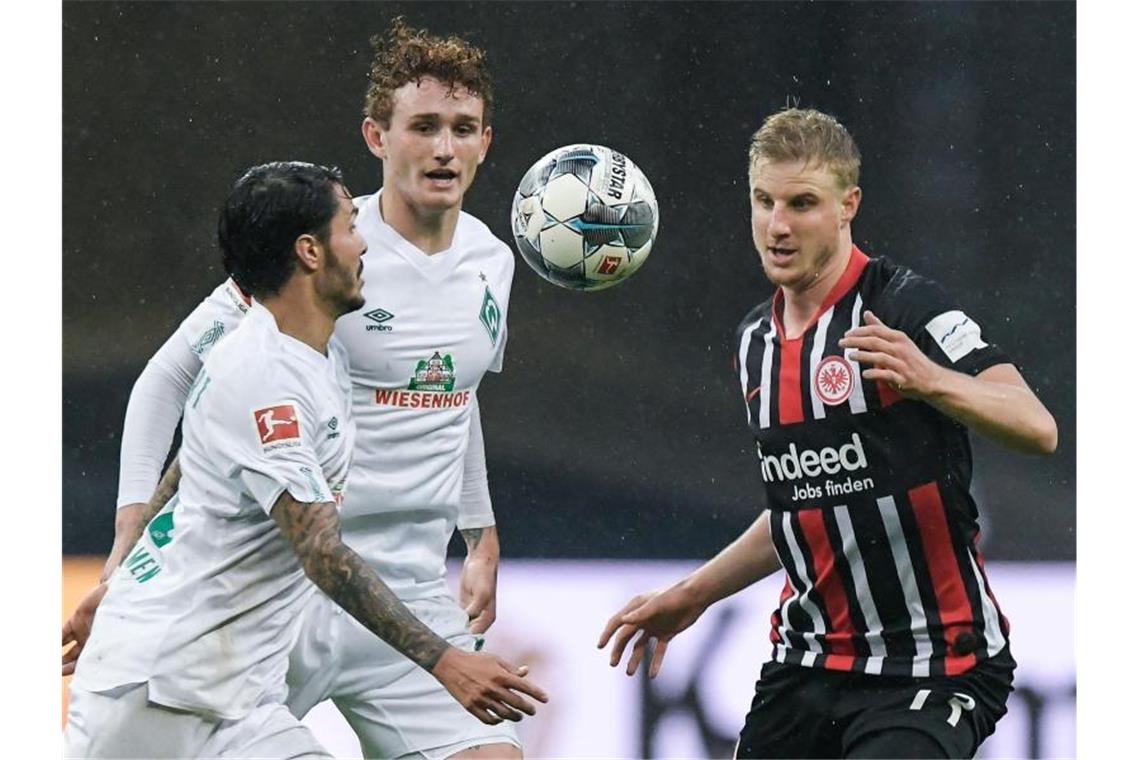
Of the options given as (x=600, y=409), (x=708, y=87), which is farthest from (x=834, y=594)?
(x=708, y=87)

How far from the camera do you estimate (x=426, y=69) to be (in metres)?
4.20

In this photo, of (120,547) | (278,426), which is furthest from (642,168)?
(278,426)

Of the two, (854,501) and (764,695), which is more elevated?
(854,501)

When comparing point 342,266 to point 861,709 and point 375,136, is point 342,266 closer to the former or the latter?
point 375,136

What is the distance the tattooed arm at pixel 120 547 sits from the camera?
3682mm

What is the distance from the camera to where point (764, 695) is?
384 cm

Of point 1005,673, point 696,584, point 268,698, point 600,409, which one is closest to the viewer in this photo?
point 268,698

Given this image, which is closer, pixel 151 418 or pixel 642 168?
pixel 151 418

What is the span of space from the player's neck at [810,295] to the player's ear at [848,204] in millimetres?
46

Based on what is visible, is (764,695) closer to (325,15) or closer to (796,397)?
(796,397)

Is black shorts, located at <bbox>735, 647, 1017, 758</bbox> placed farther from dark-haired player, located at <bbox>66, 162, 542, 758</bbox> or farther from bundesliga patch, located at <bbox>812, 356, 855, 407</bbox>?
dark-haired player, located at <bbox>66, 162, 542, 758</bbox>

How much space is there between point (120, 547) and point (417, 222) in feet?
3.62

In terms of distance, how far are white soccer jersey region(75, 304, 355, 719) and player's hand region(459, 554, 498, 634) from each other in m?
1.02

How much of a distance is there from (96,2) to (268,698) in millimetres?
4029
